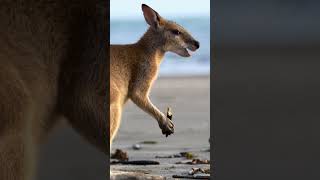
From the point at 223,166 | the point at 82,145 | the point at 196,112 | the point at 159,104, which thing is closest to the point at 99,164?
the point at 82,145

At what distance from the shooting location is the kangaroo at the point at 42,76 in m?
2.82

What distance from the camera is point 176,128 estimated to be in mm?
6938

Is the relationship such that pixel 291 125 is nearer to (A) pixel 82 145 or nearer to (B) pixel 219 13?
(B) pixel 219 13

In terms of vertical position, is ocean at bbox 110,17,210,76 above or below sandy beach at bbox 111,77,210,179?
above

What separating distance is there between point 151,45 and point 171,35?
0.40 feet

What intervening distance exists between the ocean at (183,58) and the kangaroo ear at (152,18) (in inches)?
264

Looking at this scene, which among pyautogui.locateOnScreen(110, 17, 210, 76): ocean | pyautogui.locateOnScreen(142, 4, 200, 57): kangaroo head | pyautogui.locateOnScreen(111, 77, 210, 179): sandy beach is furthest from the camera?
pyautogui.locateOnScreen(110, 17, 210, 76): ocean

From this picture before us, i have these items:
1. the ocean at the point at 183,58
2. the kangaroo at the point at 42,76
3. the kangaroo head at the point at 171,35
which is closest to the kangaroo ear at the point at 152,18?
the kangaroo head at the point at 171,35

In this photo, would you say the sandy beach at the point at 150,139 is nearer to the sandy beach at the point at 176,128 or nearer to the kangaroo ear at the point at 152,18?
the sandy beach at the point at 176,128

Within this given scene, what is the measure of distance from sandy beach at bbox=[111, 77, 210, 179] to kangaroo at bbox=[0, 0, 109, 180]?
0.94m

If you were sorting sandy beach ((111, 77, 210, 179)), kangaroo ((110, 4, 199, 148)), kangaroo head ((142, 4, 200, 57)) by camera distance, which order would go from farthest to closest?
sandy beach ((111, 77, 210, 179))
kangaroo head ((142, 4, 200, 57))
kangaroo ((110, 4, 199, 148))

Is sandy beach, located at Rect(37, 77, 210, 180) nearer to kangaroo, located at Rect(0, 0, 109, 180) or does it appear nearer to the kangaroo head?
kangaroo, located at Rect(0, 0, 109, 180)

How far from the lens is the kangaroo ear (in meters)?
3.50

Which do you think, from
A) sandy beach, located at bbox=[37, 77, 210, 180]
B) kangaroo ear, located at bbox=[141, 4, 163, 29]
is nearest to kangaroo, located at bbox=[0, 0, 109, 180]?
sandy beach, located at bbox=[37, 77, 210, 180]
